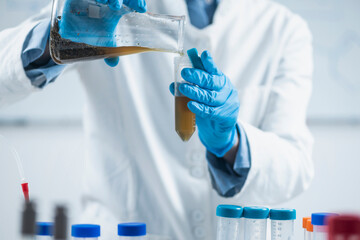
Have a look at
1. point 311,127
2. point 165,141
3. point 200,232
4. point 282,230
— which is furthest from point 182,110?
point 311,127

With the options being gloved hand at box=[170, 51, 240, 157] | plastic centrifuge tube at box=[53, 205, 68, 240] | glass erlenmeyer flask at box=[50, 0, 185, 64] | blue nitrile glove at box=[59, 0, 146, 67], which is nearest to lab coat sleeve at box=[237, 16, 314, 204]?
gloved hand at box=[170, 51, 240, 157]

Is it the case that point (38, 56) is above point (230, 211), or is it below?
above

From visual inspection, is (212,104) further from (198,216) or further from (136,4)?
(198,216)

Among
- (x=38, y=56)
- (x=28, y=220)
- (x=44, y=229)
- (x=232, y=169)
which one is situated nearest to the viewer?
(x=28, y=220)

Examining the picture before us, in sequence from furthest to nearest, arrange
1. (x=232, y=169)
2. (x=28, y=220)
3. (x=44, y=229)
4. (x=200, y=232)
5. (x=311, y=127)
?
(x=311, y=127), (x=200, y=232), (x=232, y=169), (x=44, y=229), (x=28, y=220)

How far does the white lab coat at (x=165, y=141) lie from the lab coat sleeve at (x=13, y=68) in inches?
12.7

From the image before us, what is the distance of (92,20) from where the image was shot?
0.93 metres

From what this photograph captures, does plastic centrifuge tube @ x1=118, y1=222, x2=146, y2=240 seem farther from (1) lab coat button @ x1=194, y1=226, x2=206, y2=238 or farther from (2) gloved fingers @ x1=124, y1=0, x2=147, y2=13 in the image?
(1) lab coat button @ x1=194, y1=226, x2=206, y2=238

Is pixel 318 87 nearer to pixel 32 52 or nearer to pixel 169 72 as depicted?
pixel 169 72

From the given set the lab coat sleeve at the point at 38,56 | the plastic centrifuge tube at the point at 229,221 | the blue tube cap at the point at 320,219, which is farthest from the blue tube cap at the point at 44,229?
the blue tube cap at the point at 320,219

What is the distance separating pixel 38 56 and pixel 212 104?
0.53 metres

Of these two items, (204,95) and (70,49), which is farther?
(204,95)

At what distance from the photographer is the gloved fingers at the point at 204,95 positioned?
1021 mm

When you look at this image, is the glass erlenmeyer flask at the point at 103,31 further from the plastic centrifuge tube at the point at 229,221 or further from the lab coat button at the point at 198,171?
the lab coat button at the point at 198,171
